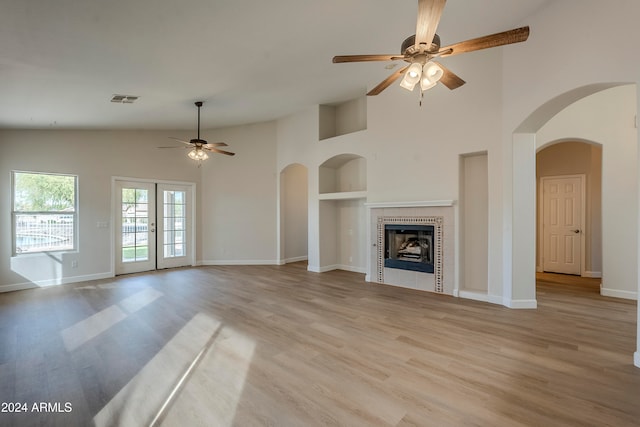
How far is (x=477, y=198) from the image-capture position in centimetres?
486

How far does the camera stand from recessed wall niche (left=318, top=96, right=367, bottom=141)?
6.64 m

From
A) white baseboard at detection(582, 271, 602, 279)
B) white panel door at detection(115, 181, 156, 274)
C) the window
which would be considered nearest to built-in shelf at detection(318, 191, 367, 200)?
white panel door at detection(115, 181, 156, 274)

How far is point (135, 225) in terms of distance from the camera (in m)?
7.05

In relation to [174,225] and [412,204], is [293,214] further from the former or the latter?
[412,204]

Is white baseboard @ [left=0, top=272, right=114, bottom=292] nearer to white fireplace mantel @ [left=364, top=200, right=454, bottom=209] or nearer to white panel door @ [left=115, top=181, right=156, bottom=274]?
white panel door @ [left=115, top=181, right=156, bottom=274]

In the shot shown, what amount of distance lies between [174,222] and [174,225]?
8 cm

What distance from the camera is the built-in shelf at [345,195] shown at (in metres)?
6.32

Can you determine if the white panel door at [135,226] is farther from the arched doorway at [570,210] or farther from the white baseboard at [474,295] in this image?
the arched doorway at [570,210]

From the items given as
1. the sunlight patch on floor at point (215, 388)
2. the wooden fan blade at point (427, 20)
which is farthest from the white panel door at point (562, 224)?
the sunlight patch on floor at point (215, 388)

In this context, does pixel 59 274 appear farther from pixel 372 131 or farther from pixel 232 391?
pixel 372 131

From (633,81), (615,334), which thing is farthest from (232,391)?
(633,81)

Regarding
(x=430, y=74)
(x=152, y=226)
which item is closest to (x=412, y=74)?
(x=430, y=74)

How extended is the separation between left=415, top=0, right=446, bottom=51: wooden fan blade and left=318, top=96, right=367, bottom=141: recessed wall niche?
406 centimetres

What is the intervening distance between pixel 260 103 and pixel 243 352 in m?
4.86
